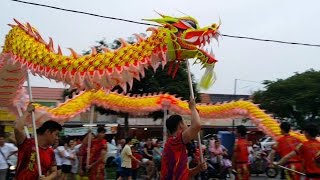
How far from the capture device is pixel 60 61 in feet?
23.0

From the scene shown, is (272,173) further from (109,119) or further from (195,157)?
(109,119)

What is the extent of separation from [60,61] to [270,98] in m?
24.1

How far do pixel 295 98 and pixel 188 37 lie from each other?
2389 cm

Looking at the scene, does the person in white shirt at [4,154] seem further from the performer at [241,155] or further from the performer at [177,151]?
the performer at [177,151]

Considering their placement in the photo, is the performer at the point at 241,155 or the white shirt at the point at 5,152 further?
the performer at the point at 241,155

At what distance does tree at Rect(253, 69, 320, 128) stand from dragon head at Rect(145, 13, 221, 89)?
2285 centimetres

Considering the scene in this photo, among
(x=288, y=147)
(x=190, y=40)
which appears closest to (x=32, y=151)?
(x=190, y=40)

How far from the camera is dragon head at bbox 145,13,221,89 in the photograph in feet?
20.7

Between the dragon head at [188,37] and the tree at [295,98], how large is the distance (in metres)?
22.8

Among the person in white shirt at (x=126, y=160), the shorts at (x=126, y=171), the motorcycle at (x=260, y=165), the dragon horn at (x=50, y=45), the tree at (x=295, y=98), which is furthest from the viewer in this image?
the tree at (x=295, y=98)

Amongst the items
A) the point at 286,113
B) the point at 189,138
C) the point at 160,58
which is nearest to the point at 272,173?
the point at 286,113

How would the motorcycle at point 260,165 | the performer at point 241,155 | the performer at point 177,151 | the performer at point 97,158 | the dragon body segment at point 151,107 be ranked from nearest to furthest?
the performer at point 177,151 < the performer at point 97,158 < the performer at point 241,155 < the dragon body segment at point 151,107 < the motorcycle at point 260,165

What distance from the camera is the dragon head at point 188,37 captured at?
631 cm

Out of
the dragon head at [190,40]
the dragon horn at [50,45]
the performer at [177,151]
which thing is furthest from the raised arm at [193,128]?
the dragon horn at [50,45]
